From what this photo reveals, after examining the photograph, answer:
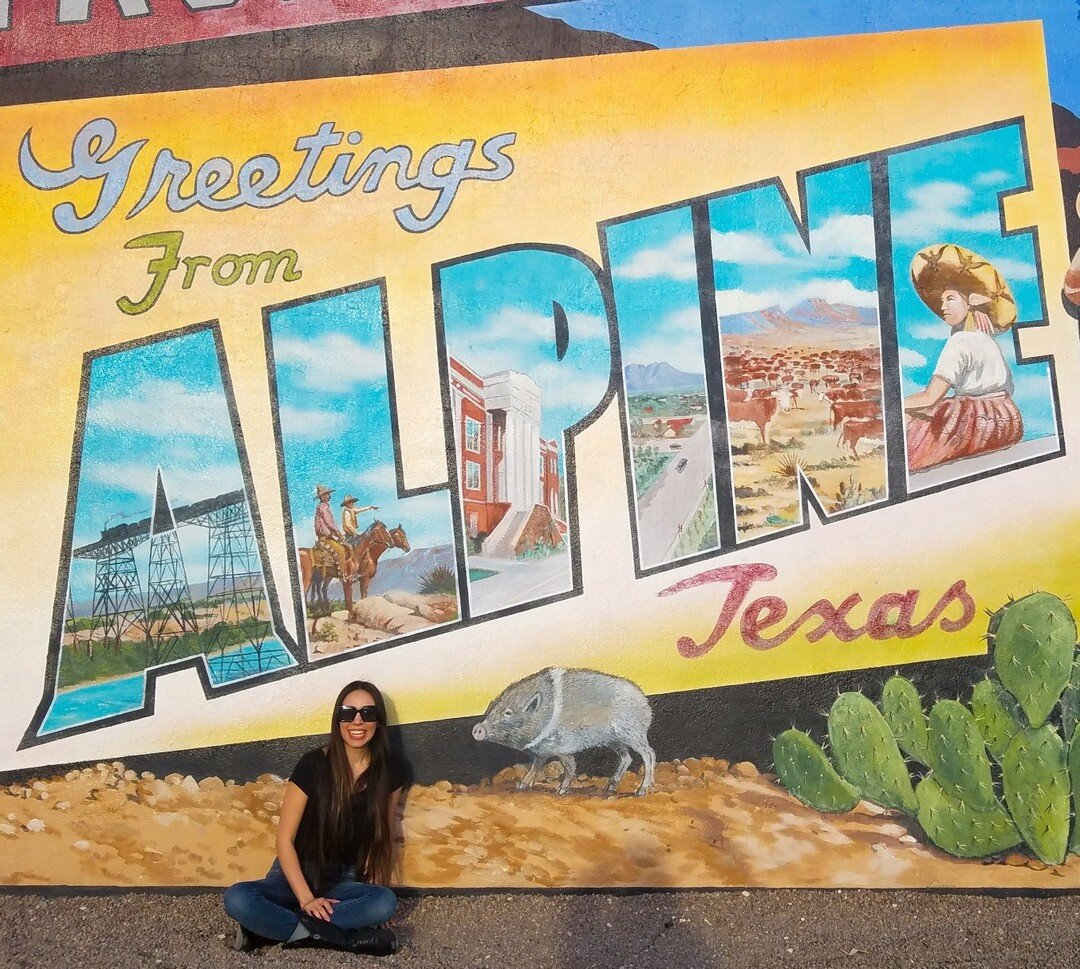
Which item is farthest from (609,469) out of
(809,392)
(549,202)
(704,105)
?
(704,105)

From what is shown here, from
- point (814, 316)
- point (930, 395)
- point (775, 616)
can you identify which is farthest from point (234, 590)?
point (930, 395)

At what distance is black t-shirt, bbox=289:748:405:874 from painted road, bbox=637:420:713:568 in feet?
5.56

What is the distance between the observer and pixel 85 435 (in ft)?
14.6

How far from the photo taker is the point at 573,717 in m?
4.43

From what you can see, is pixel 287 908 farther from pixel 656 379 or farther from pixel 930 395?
pixel 930 395

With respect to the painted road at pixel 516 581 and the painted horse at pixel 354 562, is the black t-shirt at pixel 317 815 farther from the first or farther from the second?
the painted road at pixel 516 581

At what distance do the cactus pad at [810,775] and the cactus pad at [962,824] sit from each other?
321 millimetres

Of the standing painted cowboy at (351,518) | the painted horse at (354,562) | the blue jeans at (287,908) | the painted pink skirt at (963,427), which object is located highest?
the painted pink skirt at (963,427)

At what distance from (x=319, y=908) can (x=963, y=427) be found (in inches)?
139

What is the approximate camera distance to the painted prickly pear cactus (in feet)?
14.0

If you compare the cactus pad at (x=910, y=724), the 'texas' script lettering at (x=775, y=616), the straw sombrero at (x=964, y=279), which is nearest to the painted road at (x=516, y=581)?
the 'texas' script lettering at (x=775, y=616)

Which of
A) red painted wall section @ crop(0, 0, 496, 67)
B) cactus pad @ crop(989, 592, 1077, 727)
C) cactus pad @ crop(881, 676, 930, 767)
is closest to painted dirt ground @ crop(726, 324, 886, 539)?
cactus pad @ crop(989, 592, 1077, 727)

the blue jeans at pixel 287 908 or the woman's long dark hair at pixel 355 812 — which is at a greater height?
the woman's long dark hair at pixel 355 812

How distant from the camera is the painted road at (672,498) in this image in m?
4.40
